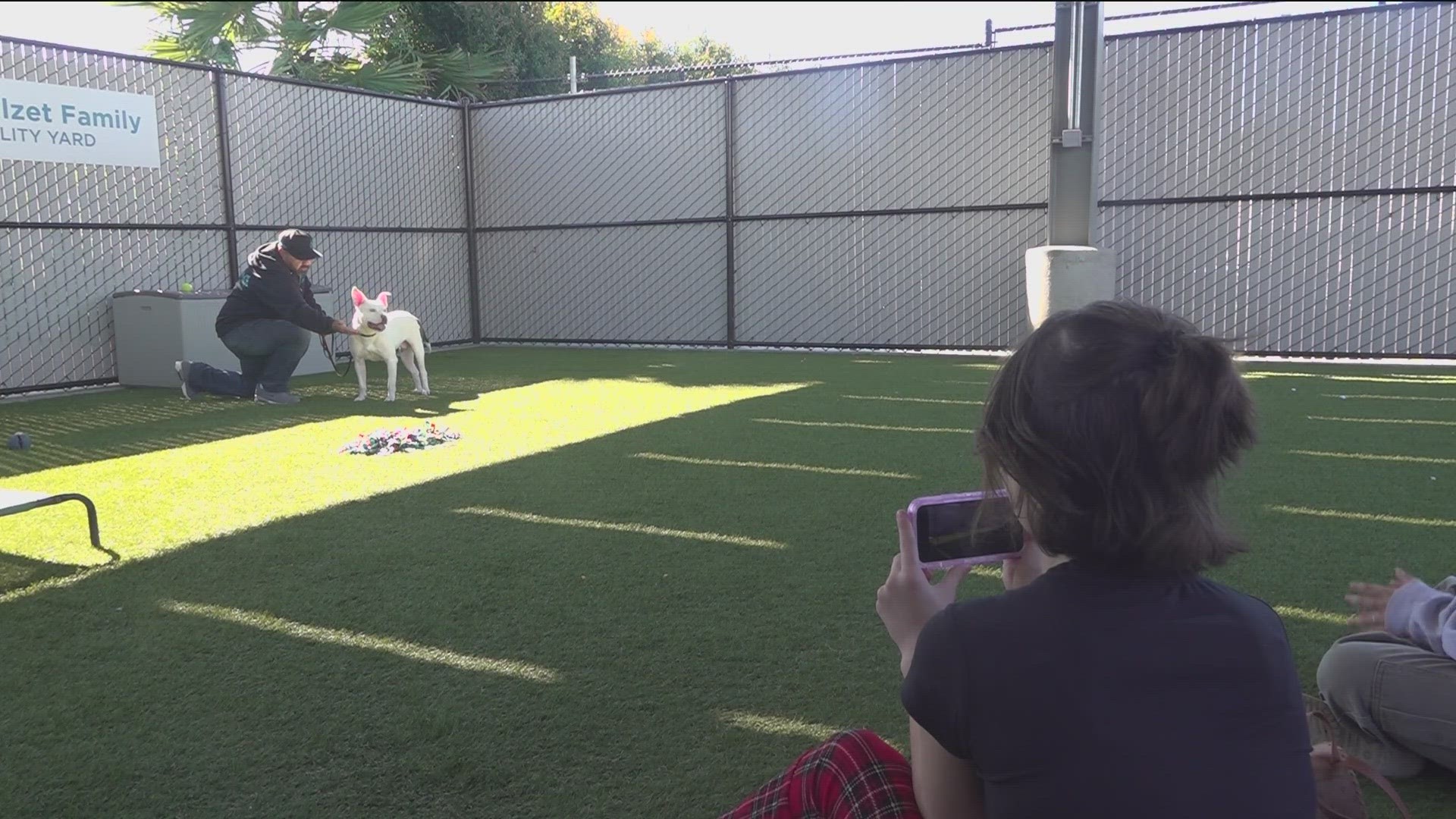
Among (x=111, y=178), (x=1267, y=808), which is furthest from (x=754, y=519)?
(x=111, y=178)

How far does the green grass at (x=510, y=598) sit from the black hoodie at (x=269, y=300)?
71.5 inches

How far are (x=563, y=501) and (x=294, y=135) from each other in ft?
28.1

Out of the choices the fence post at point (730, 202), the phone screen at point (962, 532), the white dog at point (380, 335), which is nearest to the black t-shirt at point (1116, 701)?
the phone screen at point (962, 532)

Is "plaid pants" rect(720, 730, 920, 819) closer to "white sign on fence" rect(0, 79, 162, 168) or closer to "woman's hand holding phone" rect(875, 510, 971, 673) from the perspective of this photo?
"woman's hand holding phone" rect(875, 510, 971, 673)

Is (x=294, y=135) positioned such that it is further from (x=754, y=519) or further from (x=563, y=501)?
(x=754, y=519)

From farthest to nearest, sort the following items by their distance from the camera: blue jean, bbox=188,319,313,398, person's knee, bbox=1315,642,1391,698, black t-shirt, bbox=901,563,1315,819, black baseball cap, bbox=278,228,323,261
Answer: blue jean, bbox=188,319,313,398, black baseball cap, bbox=278,228,323,261, person's knee, bbox=1315,642,1391,698, black t-shirt, bbox=901,563,1315,819

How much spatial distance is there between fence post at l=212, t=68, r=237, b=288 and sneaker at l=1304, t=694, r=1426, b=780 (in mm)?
10361

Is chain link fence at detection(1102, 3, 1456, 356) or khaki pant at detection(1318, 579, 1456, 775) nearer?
khaki pant at detection(1318, 579, 1456, 775)

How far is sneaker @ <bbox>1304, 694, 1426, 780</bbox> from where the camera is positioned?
2.21m

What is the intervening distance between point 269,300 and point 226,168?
2.93 meters

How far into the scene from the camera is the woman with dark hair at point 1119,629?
3.60 feet

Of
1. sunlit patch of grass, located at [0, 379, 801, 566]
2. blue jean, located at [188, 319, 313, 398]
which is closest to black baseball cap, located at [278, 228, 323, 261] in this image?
blue jean, located at [188, 319, 313, 398]

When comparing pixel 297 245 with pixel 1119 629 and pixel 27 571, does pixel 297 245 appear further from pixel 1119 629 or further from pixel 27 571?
pixel 1119 629

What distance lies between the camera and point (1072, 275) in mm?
9516
